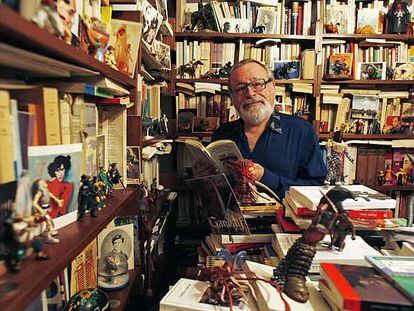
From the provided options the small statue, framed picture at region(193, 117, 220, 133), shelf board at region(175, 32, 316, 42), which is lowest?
the small statue

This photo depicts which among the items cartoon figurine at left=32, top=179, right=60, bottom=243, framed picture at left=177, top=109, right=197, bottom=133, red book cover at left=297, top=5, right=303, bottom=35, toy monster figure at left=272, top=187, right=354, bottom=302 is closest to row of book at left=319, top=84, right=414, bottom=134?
red book cover at left=297, top=5, right=303, bottom=35

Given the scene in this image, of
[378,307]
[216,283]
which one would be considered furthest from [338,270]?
[216,283]

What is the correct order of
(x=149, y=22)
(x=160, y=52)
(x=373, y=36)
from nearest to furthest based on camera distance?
(x=149, y=22)
(x=160, y=52)
(x=373, y=36)

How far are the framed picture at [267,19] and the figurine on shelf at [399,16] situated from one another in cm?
86

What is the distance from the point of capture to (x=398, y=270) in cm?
64

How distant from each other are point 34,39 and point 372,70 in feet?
8.32

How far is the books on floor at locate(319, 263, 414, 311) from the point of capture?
1.77 ft

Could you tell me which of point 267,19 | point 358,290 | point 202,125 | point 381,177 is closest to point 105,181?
point 358,290

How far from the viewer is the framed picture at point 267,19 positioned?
238 centimetres

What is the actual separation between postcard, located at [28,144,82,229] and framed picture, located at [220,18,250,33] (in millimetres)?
1982

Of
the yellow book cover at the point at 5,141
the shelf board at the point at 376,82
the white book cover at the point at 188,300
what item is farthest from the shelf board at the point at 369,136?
the yellow book cover at the point at 5,141

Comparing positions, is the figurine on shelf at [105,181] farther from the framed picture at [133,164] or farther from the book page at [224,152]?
the book page at [224,152]

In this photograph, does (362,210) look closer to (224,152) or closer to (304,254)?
(304,254)

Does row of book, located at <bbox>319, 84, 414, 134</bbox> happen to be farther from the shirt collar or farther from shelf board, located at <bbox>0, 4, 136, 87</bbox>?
shelf board, located at <bbox>0, 4, 136, 87</bbox>
